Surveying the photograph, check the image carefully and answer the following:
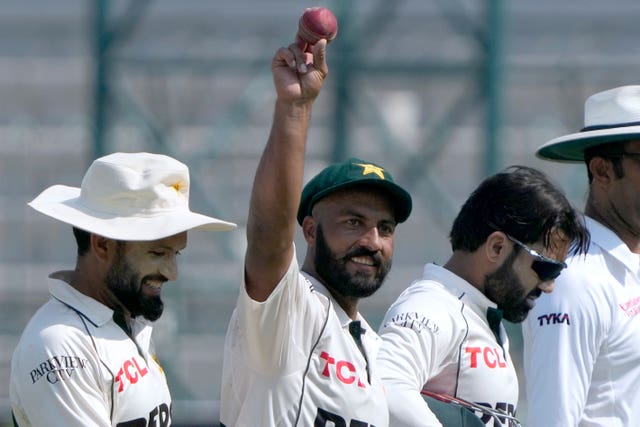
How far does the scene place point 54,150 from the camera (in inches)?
487

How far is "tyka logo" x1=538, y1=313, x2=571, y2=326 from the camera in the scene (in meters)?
4.07

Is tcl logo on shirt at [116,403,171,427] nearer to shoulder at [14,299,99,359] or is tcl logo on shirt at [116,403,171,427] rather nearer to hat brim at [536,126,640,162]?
shoulder at [14,299,99,359]

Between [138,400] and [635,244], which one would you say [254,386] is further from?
[635,244]

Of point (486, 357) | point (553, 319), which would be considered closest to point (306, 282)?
point (486, 357)

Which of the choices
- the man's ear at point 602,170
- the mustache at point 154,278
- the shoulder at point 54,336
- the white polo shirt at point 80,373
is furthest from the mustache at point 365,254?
the man's ear at point 602,170

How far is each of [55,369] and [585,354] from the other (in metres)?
1.51

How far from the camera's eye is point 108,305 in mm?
3639

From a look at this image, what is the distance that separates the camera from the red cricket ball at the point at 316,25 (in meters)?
3.05

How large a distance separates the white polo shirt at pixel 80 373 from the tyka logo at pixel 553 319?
1.14 metres

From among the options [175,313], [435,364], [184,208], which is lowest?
[175,313]

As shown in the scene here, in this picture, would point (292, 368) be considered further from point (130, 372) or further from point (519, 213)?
point (519, 213)

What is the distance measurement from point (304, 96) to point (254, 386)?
700 millimetres

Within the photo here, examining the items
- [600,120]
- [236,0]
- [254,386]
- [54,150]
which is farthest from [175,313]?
[254,386]

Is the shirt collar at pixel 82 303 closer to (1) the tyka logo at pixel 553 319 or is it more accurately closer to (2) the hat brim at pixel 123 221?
(2) the hat brim at pixel 123 221
